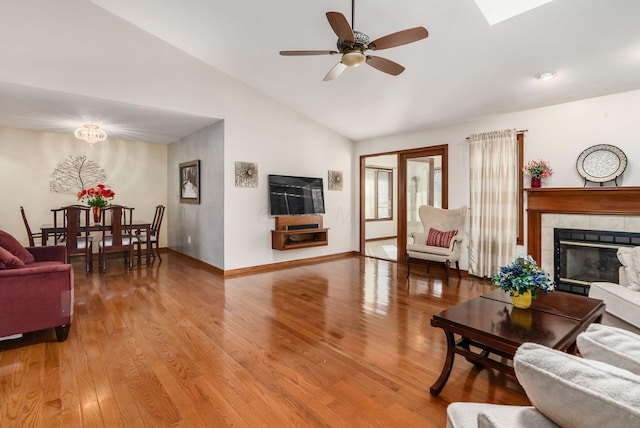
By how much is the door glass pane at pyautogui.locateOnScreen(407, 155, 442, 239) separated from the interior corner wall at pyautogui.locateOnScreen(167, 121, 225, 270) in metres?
3.39

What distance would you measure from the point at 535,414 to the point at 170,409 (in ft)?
6.11

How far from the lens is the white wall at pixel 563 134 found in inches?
147

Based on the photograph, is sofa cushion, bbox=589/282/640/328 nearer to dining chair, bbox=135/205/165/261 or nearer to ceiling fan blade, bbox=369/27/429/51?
ceiling fan blade, bbox=369/27/429/51

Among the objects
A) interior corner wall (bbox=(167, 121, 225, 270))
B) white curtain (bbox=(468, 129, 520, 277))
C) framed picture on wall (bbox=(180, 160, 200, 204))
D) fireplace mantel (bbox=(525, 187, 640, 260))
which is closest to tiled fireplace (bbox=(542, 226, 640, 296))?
fireplace mantel (bbox=(525, 187, 640, 260))

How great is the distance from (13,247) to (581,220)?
6.40m

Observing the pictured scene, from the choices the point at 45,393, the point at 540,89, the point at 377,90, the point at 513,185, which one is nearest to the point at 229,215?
the point at 377,90

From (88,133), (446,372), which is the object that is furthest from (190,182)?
(446,372)

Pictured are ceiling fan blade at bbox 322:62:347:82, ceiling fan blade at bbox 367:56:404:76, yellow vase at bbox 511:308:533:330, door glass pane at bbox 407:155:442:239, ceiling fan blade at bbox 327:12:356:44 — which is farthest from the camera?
door glass pane at bbox 407:155:442:239

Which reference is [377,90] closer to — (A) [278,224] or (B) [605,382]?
(A) [278,224]

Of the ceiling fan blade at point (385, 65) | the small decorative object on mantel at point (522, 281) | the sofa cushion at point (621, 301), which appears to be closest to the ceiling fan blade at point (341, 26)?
the ceiling fan blade at point (385, 65)

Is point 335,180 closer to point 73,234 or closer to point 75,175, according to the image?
point 73,234

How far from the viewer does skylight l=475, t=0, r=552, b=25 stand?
275cm

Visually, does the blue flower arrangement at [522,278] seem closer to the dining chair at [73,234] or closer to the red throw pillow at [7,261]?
the red throw pillow at [7,261]

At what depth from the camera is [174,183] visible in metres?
6.89
